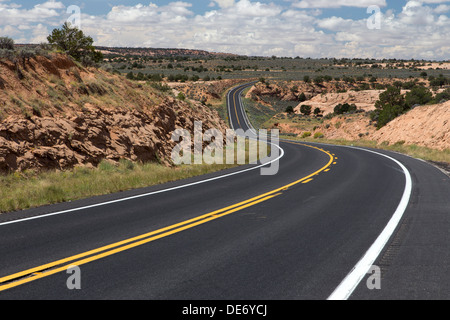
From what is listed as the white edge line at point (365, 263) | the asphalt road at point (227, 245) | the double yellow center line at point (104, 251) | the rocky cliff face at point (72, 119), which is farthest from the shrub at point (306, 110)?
the double yellow center line at point (104, 251)

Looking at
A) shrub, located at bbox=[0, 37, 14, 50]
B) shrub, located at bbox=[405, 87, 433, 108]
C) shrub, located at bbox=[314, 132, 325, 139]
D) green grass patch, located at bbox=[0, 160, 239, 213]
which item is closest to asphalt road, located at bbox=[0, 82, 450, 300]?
green grass patch, located at bbox=[0, 160, 239, 213]

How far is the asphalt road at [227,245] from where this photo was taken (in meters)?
4.84

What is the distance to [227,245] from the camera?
6.61 m

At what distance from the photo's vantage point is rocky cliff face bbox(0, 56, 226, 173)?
13477 mm

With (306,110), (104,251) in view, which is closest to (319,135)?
(306,110)

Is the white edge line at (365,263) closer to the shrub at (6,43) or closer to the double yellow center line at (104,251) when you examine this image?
the double yellow center line at (104,251)

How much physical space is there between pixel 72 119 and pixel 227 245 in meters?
11.7

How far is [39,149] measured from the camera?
13594 mm

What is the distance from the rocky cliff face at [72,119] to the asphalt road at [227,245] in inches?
174

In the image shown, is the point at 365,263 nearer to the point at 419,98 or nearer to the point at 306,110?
the point at 419,98

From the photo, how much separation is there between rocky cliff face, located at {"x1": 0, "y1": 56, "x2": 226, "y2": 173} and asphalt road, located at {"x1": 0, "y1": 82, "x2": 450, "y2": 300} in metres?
4.41

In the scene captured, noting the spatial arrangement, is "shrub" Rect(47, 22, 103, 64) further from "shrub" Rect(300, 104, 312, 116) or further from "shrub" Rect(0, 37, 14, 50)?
"shrub" Rect(300, 104, 312, 116)
